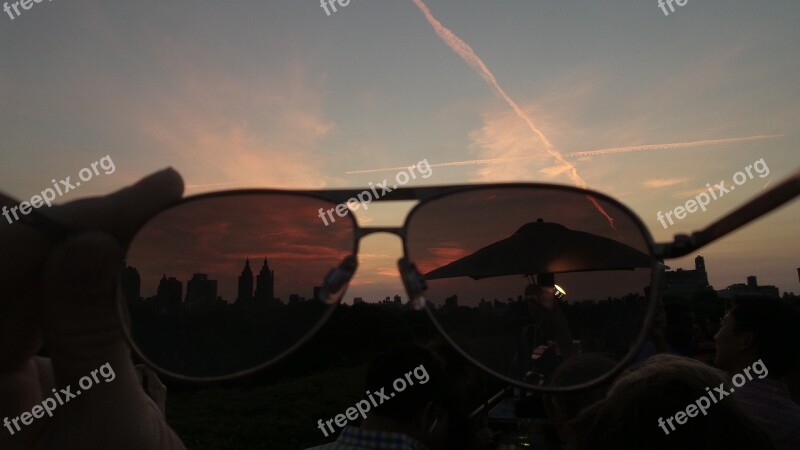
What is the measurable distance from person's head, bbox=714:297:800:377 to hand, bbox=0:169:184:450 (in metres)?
2.59

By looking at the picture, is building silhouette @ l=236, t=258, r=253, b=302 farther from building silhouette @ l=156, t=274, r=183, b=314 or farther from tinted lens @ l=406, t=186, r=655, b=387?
tinted lens @ l=406, t=186, r=655, b=387

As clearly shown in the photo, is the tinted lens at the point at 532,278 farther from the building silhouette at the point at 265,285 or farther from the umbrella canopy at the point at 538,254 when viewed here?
the building silhouette at the point at 265,285

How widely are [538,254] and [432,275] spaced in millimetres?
260

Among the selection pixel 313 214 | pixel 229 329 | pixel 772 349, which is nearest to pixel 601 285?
pixel 313 214

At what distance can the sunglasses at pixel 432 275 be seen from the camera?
1001mm

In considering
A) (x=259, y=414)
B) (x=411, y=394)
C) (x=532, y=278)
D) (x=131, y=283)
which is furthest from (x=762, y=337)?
(x=259, y=414)

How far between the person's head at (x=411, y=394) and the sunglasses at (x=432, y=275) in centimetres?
92

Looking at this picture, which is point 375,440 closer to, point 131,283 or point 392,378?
point 392,378

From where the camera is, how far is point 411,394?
2025mm

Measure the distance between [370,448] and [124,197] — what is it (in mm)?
1392

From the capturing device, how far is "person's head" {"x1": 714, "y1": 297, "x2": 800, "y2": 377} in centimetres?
229

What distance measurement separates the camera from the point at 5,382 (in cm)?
81

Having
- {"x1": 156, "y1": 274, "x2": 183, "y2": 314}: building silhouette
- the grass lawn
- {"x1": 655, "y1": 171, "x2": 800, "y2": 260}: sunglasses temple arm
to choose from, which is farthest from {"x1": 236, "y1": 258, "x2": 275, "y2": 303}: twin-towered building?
the grass lawn

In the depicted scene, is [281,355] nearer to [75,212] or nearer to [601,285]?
[75,212]
